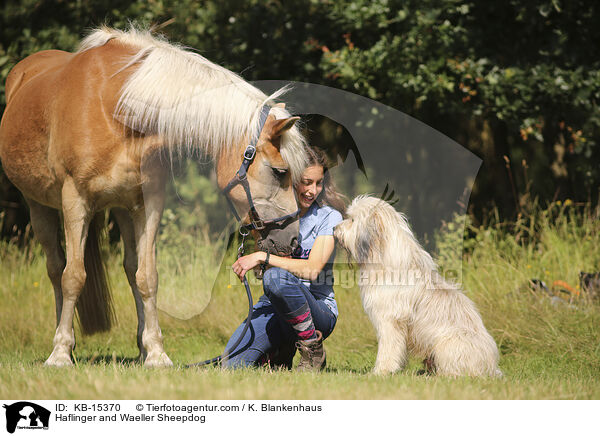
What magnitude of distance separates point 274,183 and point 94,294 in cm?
216

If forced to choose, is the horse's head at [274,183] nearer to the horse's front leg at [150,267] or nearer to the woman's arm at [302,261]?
the woman's arm at [302,261]

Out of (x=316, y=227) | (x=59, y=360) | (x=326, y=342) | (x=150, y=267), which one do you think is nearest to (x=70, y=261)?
(x=150, y=267)

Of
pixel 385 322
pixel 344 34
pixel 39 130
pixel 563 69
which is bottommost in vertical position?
pixel 385 322

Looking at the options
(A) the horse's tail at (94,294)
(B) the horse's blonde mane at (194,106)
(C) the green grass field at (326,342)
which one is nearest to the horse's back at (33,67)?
(A) the horse's tail at (94,294)

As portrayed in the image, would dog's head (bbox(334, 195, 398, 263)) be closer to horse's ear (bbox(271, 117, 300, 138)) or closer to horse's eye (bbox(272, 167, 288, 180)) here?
horse's eye (bbox(272, 167, 288, 180))

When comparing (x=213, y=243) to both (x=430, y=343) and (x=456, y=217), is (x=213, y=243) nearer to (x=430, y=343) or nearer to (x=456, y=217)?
(x=456, y=217)

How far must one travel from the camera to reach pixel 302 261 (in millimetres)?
3799

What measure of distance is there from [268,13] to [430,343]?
5.55 metres

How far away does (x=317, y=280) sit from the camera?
4.11 m

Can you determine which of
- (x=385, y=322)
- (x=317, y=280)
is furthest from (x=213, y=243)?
(x=385, y=322)

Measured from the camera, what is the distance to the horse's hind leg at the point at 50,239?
16.2 ft
